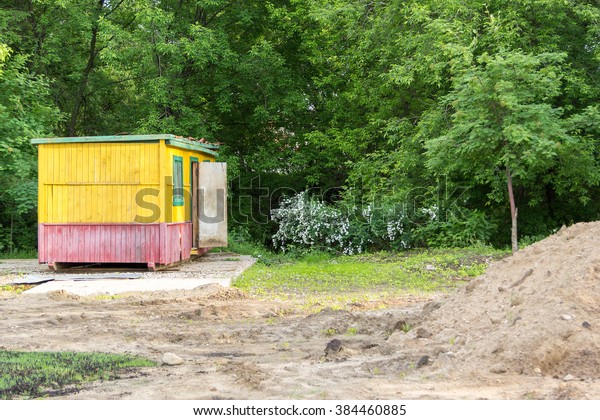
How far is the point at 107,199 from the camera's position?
49.7 feet

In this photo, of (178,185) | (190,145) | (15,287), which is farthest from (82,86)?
(15,287)

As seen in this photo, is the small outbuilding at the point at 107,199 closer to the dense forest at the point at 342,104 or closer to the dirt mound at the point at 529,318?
the dense forest at the point at 342,104

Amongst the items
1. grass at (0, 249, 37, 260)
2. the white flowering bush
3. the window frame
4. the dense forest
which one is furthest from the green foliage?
grass at (0, 249, 37, 260)

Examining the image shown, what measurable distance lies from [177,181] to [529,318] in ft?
33.6

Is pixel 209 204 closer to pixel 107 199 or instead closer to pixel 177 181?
pixel 177 181

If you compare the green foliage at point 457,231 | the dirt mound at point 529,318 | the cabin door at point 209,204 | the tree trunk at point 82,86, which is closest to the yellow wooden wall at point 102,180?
the cabin door at point 209,204

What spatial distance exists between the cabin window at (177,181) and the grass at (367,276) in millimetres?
2177

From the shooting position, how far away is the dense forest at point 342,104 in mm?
16328

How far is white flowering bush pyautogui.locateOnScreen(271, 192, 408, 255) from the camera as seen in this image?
19.8 m

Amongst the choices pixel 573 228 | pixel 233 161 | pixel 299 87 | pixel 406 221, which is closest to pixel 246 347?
pixel 573 228

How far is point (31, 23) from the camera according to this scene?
22781 mm

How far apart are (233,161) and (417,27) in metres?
6.41

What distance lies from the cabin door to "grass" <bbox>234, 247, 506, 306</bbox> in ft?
4.22

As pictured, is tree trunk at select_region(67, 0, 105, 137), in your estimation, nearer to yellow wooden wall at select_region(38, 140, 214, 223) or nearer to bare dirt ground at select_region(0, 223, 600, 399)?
yellow wooden wall at select_region(38, 140, 214, 223)
